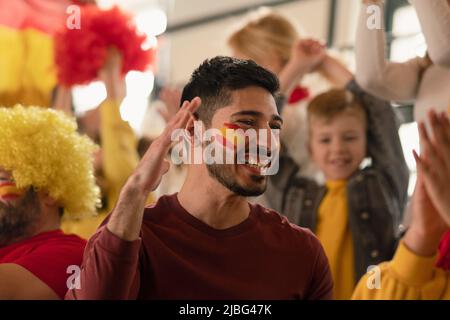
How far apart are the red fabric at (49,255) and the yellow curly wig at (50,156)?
65mm

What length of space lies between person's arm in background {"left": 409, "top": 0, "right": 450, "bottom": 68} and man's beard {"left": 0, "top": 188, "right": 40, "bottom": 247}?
0.62 meters

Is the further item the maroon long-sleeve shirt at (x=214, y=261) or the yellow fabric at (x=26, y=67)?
the yellow fabric at (x=26, y=67)

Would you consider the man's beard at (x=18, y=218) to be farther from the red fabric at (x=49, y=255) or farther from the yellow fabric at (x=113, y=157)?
the yellow fabric at (x=113, y=157)

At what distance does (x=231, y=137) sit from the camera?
3.72 feet

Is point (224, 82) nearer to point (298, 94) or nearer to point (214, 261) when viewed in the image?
point (214, 261)

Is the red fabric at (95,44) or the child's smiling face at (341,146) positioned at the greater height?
the red fabric at (95,44)

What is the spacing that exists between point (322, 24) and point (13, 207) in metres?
1.08

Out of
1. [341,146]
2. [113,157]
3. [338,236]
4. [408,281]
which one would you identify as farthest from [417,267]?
[113,157]

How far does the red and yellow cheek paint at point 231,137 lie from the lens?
1.13 m

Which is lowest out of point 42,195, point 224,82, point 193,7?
point 42,195

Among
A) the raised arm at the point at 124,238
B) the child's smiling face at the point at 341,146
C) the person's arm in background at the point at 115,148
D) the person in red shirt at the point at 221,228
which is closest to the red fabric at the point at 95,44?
the person's arm in background at the point at 115,148

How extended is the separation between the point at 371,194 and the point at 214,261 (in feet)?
1.43

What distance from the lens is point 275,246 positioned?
1.18m
